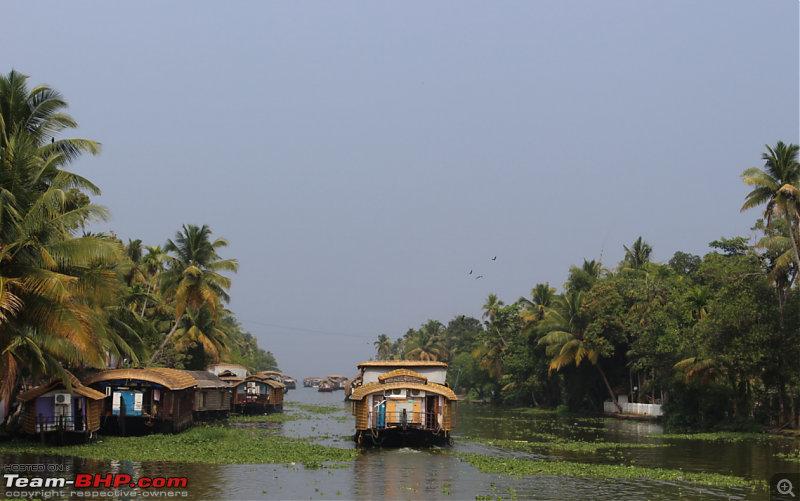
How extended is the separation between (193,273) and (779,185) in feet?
115

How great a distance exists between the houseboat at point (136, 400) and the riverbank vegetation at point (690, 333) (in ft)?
88.7

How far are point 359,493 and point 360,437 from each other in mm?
11635

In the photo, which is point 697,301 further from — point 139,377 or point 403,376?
point 139,377

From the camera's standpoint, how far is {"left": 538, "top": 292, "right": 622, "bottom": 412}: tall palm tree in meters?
58.8

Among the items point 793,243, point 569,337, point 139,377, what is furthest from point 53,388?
point 569,337

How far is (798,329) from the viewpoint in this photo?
119 feet

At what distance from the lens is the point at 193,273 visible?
48344mm

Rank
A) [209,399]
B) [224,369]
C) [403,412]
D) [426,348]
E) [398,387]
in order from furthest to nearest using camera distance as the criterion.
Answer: [426,348] < [224,369] < [209,399] < [398,387] < [403,412]

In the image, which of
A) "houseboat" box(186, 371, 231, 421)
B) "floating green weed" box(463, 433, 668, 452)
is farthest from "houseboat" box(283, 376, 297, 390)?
"floating green weed" box(463, 433, 668, 452)

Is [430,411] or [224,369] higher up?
[224,369]

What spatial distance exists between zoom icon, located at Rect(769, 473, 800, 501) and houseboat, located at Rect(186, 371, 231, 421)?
101ft

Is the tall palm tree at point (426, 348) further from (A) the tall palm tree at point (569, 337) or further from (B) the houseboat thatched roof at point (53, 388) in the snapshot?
(B) the houseboat thatched roof at point (53, 388)

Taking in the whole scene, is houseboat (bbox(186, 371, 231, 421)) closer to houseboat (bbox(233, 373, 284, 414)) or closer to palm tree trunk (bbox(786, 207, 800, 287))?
houseboat (bbox(233, 373, 284, 414))

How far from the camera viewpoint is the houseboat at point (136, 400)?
103 ft
